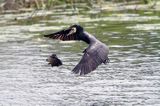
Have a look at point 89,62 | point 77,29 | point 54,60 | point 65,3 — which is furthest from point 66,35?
point 65,3

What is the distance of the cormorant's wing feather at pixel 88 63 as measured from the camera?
24.4ft

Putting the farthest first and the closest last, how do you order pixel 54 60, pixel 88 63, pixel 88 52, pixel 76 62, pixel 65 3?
pixel 65 3, pixel 76 62, pixel 54 60, pixel 88 52, pixel 88 63

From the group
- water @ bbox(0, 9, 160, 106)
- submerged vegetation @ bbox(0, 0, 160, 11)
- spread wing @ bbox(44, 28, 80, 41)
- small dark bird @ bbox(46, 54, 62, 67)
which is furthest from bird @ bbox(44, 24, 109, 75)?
submerged vegetation @ bbox(0, 0, 160, 11)

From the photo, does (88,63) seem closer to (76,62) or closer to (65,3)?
(76,62)

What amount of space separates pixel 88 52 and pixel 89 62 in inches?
6.7

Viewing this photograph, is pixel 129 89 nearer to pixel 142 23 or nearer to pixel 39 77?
pixel 39 77

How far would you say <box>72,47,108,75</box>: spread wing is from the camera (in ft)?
24.4

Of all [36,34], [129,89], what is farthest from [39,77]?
[36,34]

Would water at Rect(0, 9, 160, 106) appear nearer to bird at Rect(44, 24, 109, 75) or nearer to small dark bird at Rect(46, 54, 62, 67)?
small dark bird at Rect(46, 54, 62, 67)

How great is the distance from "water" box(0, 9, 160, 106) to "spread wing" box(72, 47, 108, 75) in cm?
86

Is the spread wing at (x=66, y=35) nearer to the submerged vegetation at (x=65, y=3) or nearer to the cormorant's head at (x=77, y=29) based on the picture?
the cormorant's head at (x=77, y=29)

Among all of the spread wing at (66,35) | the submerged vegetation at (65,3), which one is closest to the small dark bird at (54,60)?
the spread wing at (66,35)

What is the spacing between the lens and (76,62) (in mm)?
11523

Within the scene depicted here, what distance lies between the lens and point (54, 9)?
19594 millimetres
